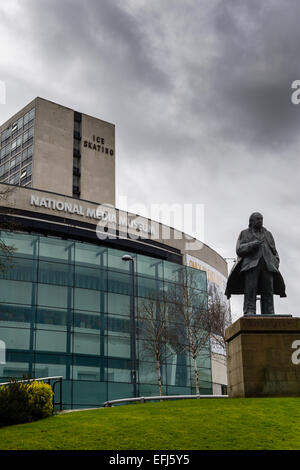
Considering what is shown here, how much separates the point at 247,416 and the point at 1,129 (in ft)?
306

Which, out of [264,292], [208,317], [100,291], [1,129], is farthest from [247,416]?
[1,129]

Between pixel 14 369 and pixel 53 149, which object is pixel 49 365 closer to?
pixel 14 369

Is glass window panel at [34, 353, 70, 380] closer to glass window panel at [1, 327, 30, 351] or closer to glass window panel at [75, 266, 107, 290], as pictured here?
glass window panel at [1, 327, 30, 351]

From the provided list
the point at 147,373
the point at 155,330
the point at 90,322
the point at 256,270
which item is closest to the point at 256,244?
the point at 256,270

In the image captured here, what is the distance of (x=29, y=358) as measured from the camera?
3694 cm

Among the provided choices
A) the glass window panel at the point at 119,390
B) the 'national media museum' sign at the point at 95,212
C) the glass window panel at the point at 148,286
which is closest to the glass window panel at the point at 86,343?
the glass window panel at the point at 119,390

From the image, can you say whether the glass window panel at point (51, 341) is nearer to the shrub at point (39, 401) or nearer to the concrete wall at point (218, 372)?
the shrub at point (39, 401)

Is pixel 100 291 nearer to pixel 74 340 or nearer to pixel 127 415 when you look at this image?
pixel 74 340

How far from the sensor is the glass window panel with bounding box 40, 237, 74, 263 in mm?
40062

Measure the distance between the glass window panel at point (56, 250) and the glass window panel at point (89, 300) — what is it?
2.43 m

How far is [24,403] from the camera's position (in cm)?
1462

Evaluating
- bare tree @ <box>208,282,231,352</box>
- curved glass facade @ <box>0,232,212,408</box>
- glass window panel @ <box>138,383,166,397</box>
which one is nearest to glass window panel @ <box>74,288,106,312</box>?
curved glass facade @ <box>0,232,212,408</box>

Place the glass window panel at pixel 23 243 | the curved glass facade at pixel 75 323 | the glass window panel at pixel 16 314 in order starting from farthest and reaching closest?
the glass window panel at pixel 23 243
the curved glass facade at pixel 75 323
the glass window panel at pixel 16 314

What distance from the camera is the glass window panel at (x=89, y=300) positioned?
4009 centimetres
